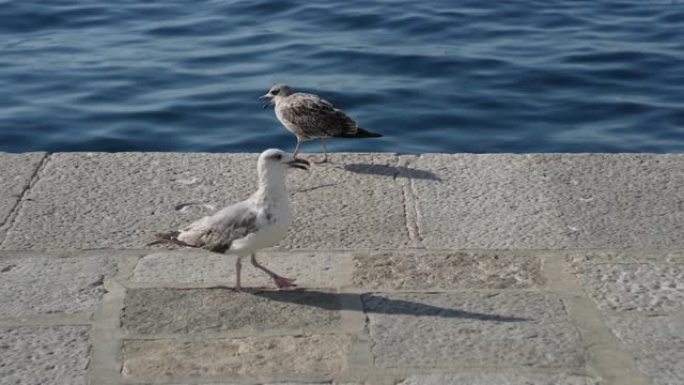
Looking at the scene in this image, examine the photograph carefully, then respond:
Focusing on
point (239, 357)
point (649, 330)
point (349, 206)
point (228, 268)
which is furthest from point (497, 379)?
point (349, 206)

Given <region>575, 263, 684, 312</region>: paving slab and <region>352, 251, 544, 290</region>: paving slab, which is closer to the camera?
<region>575, 263, 684, 312</region>: paving slab

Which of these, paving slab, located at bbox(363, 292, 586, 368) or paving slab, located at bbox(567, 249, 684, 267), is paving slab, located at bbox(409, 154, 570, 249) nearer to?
paving slab, located at bbox(567, 249, 684, 267)

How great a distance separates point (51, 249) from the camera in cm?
543

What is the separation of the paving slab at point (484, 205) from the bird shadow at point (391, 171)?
3cm

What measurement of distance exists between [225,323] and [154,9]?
12223mm

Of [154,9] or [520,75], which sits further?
[154,9]

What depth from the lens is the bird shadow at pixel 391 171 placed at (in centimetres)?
636

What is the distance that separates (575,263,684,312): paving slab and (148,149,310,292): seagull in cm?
121

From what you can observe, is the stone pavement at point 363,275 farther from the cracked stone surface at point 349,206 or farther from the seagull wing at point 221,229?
the seagull wing at point 221,229

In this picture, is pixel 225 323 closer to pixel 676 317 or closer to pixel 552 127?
pixel 676 317

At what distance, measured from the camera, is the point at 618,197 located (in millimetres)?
5996

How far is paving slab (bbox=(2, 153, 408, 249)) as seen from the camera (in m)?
5.59

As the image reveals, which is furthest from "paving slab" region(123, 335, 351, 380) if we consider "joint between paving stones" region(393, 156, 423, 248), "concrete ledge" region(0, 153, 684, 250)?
"joint between paving stones" region(393, 156, 423, 248)

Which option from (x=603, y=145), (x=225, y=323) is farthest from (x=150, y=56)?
(x=225, y=323)
